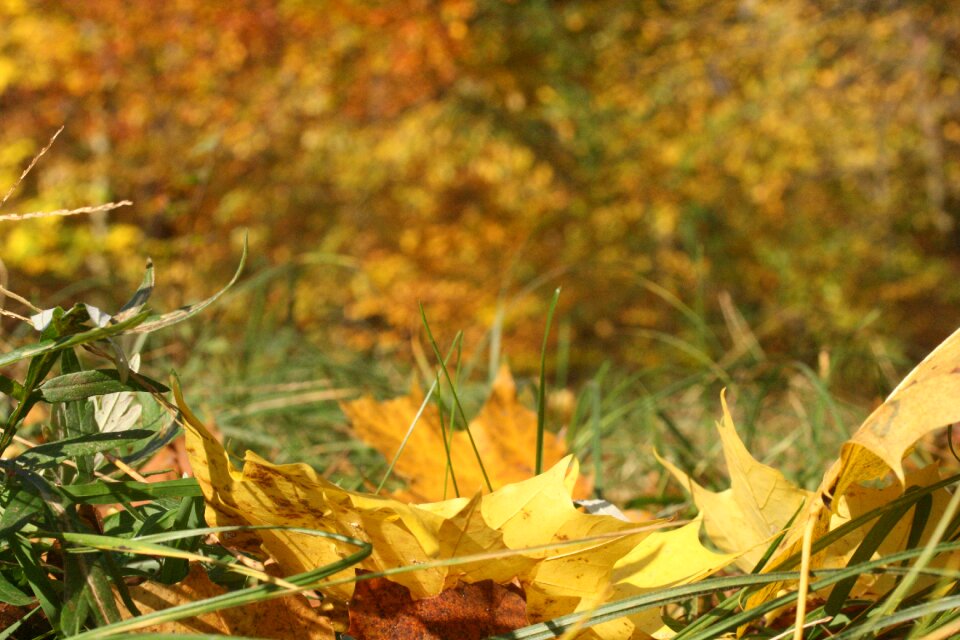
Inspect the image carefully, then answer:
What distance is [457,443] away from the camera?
0.63 m

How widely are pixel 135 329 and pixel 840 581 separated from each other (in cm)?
30

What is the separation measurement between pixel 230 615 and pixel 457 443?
28cm

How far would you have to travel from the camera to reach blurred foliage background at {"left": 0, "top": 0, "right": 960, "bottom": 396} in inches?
156

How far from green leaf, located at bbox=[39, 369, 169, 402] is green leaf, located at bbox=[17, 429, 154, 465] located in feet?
0.08

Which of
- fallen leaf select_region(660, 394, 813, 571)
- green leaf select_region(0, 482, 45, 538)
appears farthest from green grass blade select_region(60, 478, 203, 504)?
fallen leaf select_region(660, 394, 813, 571)

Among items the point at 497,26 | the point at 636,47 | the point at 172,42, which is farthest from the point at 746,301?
the point at 172,42

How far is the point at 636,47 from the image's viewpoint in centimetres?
435

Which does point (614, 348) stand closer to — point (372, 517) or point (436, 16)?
point (436, 16)

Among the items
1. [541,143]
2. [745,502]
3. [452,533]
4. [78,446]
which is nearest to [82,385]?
[78,446]

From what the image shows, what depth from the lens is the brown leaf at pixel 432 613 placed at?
1.24 feet

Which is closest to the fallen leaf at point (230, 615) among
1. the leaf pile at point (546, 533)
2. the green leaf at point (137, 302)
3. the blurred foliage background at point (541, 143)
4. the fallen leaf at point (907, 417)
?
the leaf pile at point (546, 533)

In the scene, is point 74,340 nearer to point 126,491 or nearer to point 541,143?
point 126,491

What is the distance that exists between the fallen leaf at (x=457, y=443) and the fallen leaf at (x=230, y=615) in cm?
21

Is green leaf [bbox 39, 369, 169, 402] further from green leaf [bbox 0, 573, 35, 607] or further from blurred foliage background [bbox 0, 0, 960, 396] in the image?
blurred foliage background [bbox 0, 0, 960, 396]
